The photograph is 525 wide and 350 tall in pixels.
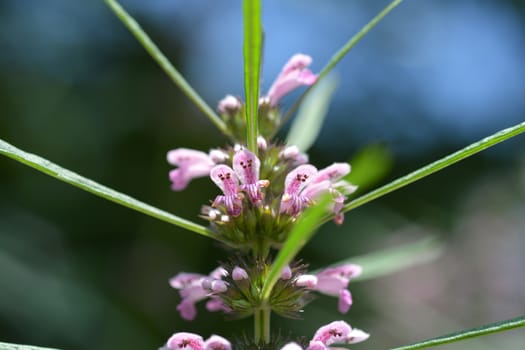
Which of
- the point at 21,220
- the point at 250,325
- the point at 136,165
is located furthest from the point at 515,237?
the point at 21,220

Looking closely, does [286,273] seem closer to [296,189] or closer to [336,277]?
[296,189]

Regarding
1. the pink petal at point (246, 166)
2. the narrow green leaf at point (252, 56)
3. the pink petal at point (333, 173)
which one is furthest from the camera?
the pink petal at point (333, 173)

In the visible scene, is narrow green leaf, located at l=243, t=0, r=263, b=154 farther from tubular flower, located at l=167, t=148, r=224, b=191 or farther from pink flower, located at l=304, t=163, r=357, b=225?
tubular flower, located at l=167, t=148, r=224, b=191

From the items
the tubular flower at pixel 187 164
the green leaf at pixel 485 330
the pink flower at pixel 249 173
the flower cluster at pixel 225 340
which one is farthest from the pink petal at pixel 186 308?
the green leaf at pixel 485 330

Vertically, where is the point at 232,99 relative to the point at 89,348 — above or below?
below

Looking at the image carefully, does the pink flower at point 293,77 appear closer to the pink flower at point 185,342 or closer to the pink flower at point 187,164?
the pink flower at point 187,164

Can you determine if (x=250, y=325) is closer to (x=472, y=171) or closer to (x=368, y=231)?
(x=368, y=231)

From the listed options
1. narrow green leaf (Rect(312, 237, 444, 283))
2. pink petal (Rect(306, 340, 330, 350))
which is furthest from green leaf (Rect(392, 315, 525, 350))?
narrow green leaf (Rect(312, 237, 444, 283))
